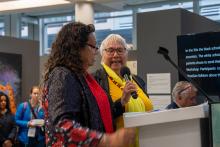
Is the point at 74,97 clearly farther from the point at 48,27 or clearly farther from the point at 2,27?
the point at 2,27

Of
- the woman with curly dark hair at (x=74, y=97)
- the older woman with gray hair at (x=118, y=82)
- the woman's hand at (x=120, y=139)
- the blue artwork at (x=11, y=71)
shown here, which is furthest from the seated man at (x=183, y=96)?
the blue artwork at (x=11, y=71)

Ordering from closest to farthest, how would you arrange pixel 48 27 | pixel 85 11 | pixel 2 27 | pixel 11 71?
pixel 11 71 < pixel 85 11 < pixel 48 27 < pixel 2 27

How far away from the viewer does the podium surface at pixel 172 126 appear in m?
1.26

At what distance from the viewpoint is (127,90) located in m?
2.14

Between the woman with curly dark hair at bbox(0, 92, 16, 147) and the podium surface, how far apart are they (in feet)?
16.3

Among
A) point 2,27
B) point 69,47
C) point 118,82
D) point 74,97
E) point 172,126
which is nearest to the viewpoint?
point 172,126

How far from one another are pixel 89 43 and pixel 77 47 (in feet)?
0.19

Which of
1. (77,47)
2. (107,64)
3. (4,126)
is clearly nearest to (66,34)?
(77,47)

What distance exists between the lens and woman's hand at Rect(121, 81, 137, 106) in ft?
7.00

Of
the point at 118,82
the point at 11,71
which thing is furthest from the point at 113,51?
the point at 11,71

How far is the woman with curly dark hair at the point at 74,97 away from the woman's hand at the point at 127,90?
0.39 metres

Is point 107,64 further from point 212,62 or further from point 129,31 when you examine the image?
point 129,31

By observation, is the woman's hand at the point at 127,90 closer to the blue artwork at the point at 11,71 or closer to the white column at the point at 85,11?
the blue artwork at the point at 11,71

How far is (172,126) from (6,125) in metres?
5.12
